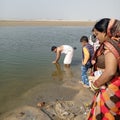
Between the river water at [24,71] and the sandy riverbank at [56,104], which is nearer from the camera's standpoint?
the sandy riverbank at [56,104]

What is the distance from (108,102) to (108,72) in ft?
1.23

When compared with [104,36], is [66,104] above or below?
below

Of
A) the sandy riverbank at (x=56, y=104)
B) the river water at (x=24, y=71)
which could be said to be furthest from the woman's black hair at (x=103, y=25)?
the river water at (x=24, y=71)

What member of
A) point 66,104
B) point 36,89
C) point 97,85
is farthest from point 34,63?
point 97,85

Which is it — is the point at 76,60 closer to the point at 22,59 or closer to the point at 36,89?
the point at 22,59

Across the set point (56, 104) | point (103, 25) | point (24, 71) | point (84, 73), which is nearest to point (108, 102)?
point (103, 25)

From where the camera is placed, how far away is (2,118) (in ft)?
17.6

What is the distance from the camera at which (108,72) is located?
2.71 meters

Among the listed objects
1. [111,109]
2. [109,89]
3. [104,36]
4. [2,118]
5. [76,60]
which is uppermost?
[104,36]

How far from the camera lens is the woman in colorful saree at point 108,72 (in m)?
2.71

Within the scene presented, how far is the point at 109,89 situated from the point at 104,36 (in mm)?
580

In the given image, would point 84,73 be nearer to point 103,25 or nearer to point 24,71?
point 24,71

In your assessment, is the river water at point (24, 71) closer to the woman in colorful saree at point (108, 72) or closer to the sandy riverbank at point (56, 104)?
the sandy riverbank at point (56, 104)

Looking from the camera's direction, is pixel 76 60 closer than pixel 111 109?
No
